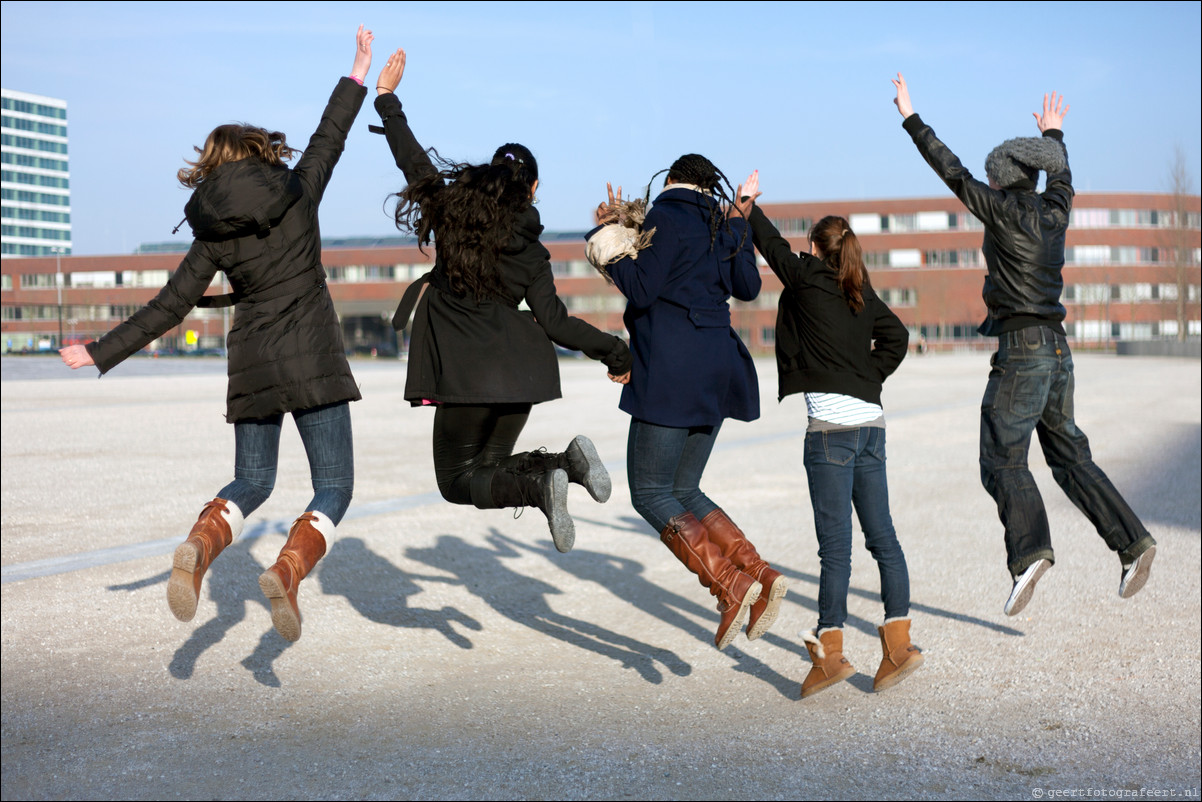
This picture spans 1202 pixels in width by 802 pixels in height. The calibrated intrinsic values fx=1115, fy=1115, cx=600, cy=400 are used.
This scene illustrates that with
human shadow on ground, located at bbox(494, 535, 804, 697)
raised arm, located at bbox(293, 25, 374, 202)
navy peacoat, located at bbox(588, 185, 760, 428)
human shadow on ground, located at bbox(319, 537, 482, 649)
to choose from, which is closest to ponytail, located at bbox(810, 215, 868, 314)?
navy peacoat, located at bbox(588, 185, 760, 428)

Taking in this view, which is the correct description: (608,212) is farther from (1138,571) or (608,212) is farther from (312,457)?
(1138,571)

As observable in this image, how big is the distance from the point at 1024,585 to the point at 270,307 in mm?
6644

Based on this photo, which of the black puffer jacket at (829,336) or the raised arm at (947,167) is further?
the black puffer jacket at (829,336)

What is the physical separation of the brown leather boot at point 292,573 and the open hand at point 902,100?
5007 millimetres

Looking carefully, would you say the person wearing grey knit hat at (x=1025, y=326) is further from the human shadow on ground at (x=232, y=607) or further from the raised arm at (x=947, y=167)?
the human shadow on ground at (x=232, y=607)

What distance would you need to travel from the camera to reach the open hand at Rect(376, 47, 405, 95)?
7.65 metres

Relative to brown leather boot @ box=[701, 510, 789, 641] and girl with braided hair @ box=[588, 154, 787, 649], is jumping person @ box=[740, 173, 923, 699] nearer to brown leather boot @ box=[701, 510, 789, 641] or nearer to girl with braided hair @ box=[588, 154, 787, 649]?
girl with braided hair @ box=[588, 154, 787, 649]

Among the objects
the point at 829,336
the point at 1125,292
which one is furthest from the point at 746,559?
the point at 1125,292

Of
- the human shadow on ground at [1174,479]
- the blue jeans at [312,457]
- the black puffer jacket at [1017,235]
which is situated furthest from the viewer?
the human shadow on ground at [1174,479]

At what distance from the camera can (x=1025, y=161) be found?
7.45 m

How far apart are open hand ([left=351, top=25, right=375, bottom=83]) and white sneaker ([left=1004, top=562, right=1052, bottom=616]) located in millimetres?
6481

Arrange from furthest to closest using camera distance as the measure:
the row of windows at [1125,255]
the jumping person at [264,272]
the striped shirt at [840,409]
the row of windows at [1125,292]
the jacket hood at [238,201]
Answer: the row of windows at [1125,292]
the row of windows at [1125,255]
the striped shirt at [840,409]
the jumping person at [264,272]
the jacket hood at [238,201]

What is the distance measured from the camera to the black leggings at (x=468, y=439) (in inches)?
315

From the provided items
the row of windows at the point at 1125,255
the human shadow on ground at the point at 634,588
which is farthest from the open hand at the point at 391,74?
the human shadow on ground at the point at 634,588
